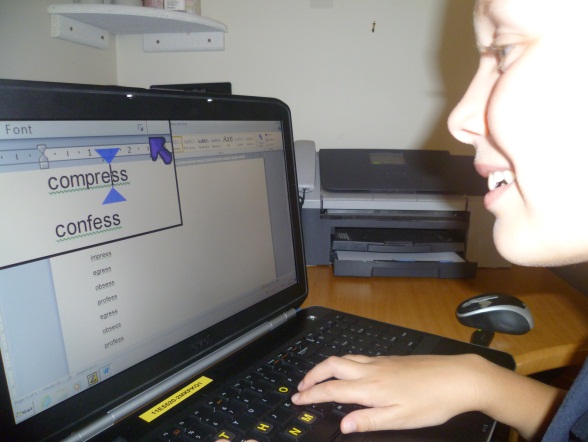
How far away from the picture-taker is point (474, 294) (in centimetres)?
88

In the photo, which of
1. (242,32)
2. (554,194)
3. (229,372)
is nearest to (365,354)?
(229,372)

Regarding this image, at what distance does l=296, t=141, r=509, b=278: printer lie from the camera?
3.07ft

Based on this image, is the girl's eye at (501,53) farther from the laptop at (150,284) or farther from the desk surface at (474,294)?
the desk surface at (474,294)

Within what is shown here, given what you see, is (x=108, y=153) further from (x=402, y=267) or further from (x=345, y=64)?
(x=345, y=64)

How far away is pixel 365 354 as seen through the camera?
58cm

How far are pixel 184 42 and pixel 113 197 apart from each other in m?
0.93

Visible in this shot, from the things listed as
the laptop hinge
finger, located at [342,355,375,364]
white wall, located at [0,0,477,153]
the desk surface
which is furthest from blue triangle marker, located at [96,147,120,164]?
white wall, located at [0,0,477,153]

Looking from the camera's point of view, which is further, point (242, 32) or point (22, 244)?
point (242, 32)

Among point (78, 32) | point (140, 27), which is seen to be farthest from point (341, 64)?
point (78, 32)

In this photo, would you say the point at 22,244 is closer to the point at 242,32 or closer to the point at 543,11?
the point at 543,11

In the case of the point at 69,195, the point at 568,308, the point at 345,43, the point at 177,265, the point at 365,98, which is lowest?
the point at 568,308

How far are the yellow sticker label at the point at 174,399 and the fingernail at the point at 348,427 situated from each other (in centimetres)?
16

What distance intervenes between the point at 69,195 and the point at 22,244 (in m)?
0.06

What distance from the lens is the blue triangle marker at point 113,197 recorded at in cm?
43
